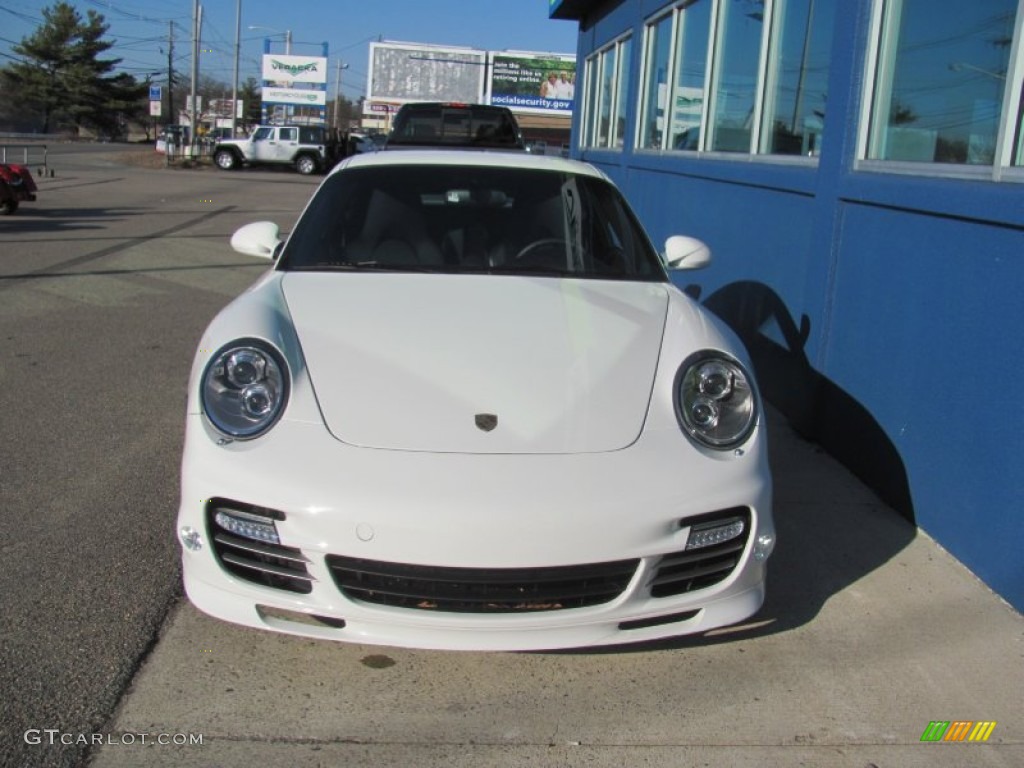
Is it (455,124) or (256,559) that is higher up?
(455,124)

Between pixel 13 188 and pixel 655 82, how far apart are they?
402 inches

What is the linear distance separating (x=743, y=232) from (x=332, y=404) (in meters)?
4.51

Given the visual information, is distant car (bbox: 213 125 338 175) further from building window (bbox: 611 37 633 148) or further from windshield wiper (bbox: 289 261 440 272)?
windshield wiper (bbox: 289 261 440 272)

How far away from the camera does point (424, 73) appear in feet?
205

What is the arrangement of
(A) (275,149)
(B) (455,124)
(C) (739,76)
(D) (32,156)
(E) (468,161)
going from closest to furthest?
(E) (468,161) → (C) (739,76) → (B) (455,124) → (D) (32,156) → (A) (275,149)

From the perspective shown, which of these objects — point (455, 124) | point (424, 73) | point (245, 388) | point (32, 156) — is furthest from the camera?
point (424, 73)

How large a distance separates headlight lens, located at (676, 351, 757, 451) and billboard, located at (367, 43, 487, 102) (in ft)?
201

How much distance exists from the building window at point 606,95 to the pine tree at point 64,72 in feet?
249

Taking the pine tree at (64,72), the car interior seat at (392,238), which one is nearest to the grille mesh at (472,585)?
the car interior seat at (392,238)

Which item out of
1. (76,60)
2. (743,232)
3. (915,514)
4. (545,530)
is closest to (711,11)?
(743,232)

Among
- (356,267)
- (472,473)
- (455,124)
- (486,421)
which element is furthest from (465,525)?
(455,124)

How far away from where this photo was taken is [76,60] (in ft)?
258

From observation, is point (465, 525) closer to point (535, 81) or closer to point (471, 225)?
point (471, 225)

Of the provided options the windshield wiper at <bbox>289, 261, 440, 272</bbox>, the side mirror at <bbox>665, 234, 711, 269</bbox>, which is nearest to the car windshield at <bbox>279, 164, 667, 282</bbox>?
the windshield wiper at <bbox>289, 261, 440, 272</bbox>
